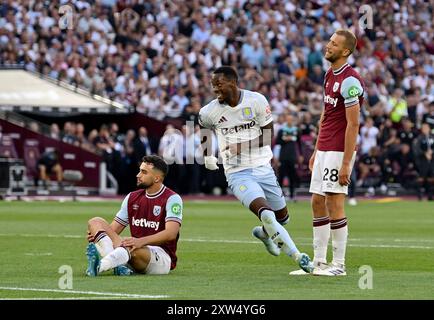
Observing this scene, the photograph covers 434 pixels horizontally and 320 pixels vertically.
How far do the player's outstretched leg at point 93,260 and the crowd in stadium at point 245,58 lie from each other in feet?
70.8

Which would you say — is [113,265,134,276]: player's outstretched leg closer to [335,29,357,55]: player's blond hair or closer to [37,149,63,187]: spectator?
[335,29,357,55]: player's blond hair

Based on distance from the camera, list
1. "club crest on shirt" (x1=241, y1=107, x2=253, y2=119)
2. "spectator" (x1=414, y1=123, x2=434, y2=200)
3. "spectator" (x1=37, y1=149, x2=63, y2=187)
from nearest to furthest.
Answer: "club crest on shirt" (x1=241, y1=107, x2=253, y2=119) < "spectator" (x1=37, y1=149, x2=63, y2=187) < "spectator" (x1=414, y1=123, x2=434, y2=200)

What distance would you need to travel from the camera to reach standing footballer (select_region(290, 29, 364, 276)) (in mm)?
13078

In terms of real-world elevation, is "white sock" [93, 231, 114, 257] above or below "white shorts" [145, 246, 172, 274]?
above

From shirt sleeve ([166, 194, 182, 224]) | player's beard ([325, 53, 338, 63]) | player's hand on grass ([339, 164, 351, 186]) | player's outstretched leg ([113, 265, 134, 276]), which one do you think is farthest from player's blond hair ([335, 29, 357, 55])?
player's outstretched leg ([113, 265, 134, 276])

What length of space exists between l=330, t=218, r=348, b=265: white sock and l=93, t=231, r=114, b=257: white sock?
2.27m

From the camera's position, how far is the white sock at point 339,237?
1333 centimetres

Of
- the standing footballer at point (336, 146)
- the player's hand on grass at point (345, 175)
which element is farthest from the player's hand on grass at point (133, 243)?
the player's hand on grass at point (345, 175)

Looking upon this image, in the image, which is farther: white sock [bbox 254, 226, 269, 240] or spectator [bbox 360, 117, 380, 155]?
spectator [bbox 360, 117, 380, 155]

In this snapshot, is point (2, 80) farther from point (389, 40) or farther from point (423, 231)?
point (423, 231)

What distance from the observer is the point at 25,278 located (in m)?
12.9

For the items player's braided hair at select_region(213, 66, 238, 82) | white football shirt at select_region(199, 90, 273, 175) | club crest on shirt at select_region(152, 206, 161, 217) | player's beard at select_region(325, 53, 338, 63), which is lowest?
club crest on shirt at select_region(152, 206, 161, 217)

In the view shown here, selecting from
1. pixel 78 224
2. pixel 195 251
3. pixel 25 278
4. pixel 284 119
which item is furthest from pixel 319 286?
pixel 284 119

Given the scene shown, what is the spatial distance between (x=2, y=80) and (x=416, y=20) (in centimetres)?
1393
